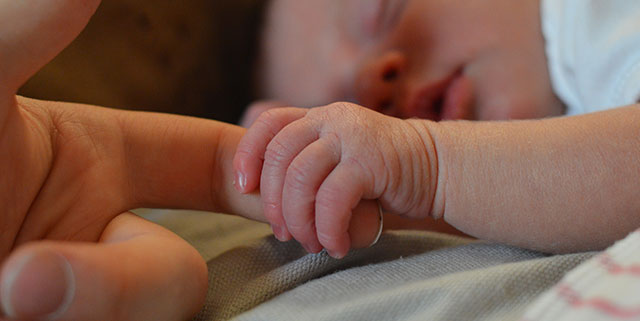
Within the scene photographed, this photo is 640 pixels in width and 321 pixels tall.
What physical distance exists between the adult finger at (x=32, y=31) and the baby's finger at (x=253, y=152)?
0.18 meters

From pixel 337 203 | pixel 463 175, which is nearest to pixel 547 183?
pixel 463 175

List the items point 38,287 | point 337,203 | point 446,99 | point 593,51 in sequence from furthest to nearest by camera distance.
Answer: point 446,99 < point 593,51 < point 337,203 < point 38,287

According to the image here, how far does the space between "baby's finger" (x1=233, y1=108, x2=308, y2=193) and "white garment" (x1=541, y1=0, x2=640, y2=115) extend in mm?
473

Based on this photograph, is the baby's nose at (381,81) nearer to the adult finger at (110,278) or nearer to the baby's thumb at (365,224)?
the baby's thumb at (365,224)

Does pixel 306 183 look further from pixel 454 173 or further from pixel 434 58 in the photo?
pixel 434 58

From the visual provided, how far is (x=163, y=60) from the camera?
92cm

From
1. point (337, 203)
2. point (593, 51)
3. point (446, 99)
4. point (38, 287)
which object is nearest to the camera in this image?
point (38, 287)

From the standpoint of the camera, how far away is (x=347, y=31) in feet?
2.88

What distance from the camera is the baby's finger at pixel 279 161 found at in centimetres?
51

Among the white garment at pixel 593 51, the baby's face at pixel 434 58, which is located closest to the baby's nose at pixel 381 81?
the baby's face at pixel 434 58

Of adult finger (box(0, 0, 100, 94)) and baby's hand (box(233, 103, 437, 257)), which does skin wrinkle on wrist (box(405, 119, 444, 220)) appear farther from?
adult finger (box(0, 0, 100, 94))

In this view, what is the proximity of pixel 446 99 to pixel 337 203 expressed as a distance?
0.45 metres

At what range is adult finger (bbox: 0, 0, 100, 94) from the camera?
41 centimetres

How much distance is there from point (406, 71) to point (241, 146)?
40 cm
